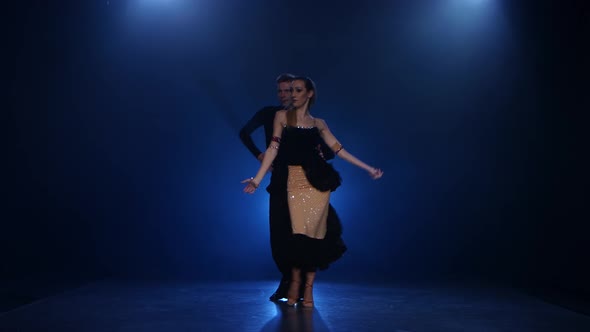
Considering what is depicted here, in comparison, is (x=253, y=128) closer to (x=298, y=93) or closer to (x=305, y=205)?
(x=298, y=93)

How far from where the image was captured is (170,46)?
5.81 m

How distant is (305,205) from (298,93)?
0.67 metres

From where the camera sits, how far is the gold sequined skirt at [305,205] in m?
4.01

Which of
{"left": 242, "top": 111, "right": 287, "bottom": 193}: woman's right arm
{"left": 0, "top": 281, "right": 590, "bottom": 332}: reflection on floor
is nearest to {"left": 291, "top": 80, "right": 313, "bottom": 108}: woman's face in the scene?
{"left": 242, "top": 111, "right": 287, "bottom": 193}: woman's right arm

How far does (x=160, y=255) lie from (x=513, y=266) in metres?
3.11

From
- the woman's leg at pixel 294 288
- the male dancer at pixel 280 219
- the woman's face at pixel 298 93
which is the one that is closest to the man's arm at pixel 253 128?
the male dancer at pixel 280 219

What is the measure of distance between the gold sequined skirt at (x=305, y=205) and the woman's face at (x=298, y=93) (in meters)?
0.38

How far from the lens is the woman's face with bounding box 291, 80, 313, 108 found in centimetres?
404

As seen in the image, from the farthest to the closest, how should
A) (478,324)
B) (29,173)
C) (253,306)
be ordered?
(29,173) < (253,306) < (478,324)

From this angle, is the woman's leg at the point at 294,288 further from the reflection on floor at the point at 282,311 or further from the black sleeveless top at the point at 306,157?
the black sleeveless top at the point at 306,157

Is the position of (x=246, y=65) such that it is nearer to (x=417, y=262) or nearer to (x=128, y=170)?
(x=128, y=170)

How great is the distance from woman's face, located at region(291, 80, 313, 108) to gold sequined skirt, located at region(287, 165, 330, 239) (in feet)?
1.26

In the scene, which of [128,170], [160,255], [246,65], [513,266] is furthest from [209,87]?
[513,266]

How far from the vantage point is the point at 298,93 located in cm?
404
